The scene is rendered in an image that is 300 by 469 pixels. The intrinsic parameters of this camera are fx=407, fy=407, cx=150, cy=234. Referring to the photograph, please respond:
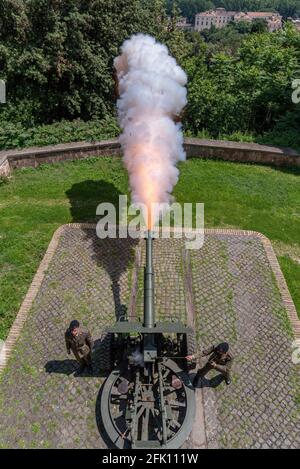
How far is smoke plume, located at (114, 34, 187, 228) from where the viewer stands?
37.2ft

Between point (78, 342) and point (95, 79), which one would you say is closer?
point (78, 342)

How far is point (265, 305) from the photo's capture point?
12016mm

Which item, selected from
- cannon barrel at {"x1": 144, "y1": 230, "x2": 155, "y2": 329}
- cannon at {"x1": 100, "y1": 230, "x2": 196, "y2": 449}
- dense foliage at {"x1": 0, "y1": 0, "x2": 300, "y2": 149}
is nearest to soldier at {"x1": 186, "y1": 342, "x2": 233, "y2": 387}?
cannon at {"x1": 100, "y1": 230, "x2": 196, "y2": 449}

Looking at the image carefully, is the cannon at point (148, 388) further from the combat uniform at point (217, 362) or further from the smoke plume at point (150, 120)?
the smoke plume at point (150, 120)

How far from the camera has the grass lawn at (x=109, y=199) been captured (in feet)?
44.4

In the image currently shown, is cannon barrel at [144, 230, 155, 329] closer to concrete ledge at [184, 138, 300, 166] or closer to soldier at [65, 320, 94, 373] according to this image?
soldier at [65, 320, 94, 373]

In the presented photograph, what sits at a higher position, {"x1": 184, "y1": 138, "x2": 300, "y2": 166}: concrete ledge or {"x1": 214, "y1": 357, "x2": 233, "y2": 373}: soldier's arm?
{"x1": 184, "y1": 138, "x2": 300, "y2": 166}: concrete ledge

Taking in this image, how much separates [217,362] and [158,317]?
99.4 inches

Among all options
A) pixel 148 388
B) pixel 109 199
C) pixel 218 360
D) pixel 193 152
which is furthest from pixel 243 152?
pixel 148 388

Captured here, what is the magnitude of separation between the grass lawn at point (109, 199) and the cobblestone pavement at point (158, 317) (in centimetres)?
79

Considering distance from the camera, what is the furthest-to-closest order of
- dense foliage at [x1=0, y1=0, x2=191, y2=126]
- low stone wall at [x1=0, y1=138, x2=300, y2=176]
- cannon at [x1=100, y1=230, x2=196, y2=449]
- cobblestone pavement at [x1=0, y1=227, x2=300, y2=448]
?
dense foliage at [x1=0, y1=0, x2=191, y2=126] < low stone wall at [x1=0, y1=138, x2=300, y2=176] < cobblestone pavement at [x1=0, y1=227, x2=300, y2=448] < cannon at [x1=100, y1=230, x2=196, y2=449]

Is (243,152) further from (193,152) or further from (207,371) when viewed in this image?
(207,371)

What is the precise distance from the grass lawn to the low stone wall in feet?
1.27

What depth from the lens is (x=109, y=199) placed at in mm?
16250
